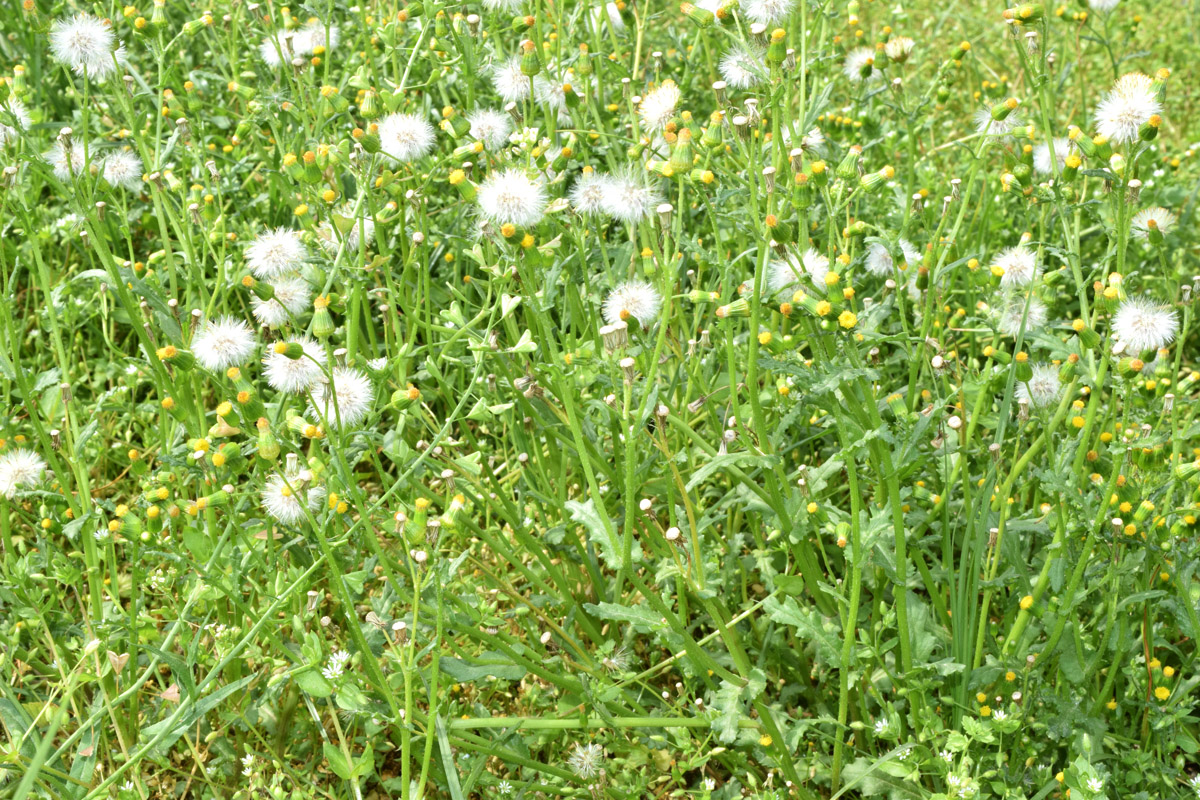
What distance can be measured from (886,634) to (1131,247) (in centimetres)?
149

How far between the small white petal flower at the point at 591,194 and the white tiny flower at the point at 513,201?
215mm

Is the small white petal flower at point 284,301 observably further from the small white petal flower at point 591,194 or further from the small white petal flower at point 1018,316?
the small white petal flower at point 1018,316

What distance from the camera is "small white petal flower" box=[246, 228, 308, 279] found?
2213mm

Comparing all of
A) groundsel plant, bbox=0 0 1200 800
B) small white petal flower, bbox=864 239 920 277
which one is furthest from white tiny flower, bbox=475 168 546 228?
small white petal flower, bbox=864 239 920 277

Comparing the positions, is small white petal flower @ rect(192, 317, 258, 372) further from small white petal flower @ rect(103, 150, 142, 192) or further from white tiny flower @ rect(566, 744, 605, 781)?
white tiny flower @ rect(566, 744, 605, 781)

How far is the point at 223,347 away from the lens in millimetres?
2148

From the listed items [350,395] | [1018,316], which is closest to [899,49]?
[1018,316]

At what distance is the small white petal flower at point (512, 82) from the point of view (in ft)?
8.61

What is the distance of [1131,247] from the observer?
296 centimetres

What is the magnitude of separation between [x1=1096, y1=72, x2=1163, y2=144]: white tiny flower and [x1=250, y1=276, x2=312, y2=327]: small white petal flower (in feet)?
5.21

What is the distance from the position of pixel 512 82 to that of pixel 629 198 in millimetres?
648

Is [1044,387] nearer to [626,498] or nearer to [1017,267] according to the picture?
[1017,267]

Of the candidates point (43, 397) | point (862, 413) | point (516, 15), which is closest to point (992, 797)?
point (862, 413)

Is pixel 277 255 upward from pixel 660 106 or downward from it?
downward
